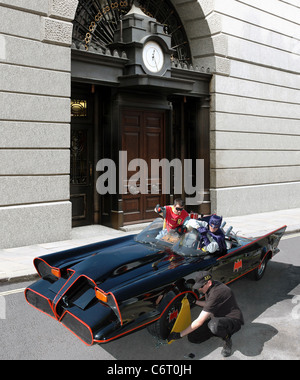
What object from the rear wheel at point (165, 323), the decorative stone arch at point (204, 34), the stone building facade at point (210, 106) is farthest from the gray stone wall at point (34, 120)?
the rear wheel at point (165, 323)

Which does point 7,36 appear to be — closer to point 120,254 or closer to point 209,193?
point 120,254

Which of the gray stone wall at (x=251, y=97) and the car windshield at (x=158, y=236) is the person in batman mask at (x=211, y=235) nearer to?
the car windshield at (x=158, y=236)

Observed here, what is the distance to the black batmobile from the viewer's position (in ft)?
13.1

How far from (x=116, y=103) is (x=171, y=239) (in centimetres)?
626

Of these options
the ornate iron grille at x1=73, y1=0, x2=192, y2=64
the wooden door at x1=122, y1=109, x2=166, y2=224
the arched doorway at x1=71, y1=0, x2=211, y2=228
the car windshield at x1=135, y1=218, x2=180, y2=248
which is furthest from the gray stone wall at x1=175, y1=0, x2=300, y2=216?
the car windshield at x1=135, y1=218, x2=180, y2=248

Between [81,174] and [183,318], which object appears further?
[81,174]

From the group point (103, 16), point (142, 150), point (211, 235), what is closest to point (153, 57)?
point (103, 16)

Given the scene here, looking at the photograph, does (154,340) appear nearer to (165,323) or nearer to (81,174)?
(165,323)

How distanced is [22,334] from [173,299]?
5.83 ft

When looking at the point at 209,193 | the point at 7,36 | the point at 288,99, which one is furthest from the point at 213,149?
the point at 7,36

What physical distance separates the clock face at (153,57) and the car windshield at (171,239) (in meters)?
6.09

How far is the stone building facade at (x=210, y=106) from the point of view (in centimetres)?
884

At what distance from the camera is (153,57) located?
11.1 metres

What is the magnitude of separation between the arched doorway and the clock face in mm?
168
